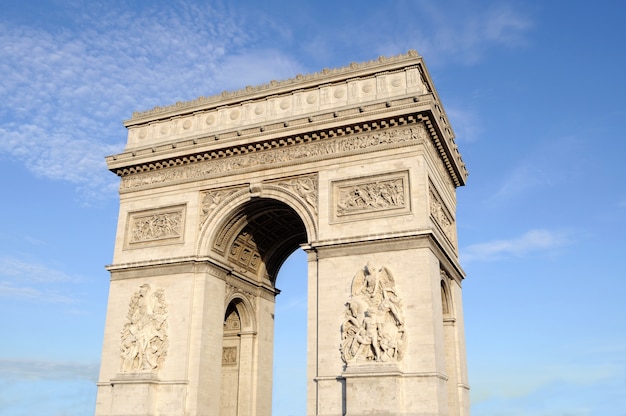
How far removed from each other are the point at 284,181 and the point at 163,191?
16.7ft

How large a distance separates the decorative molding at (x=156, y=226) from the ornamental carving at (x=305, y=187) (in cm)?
418

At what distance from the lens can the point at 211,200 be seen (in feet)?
75.6

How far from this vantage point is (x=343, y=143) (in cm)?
2128

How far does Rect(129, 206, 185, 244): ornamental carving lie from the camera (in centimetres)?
2316

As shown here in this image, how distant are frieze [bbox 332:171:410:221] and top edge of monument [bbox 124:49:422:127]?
4.09 meters

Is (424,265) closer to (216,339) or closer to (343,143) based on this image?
(343,143)

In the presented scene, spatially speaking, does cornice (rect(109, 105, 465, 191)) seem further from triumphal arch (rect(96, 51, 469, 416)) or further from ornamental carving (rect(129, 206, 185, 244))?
ornamental carving (rect(129, 206, 185, 244))

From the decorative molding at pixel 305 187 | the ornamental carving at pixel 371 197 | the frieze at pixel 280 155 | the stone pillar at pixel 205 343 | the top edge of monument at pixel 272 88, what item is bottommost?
the stone pillar at pixel 205 343

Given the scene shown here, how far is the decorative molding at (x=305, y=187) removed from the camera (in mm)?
21219

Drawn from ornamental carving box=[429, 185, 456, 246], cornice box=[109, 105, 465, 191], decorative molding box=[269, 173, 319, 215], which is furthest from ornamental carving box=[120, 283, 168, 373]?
ornamental carving box=[429, 185, 456, 246]

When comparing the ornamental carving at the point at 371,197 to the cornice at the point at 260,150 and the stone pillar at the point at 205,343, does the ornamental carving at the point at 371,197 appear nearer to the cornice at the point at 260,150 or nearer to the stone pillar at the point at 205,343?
the cornice at the point at 260,150

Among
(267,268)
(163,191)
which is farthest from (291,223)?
(163,191)

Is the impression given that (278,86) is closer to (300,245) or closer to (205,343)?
(300,245)

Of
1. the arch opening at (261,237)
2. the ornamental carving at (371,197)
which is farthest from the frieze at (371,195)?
the arch opening at (261,237)
